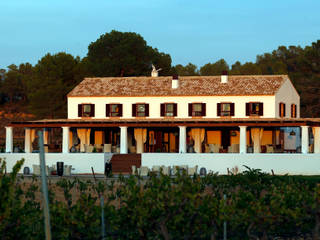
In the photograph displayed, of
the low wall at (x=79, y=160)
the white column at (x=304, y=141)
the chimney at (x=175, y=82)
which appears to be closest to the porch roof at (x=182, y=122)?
the white column at (x=304, y=141)

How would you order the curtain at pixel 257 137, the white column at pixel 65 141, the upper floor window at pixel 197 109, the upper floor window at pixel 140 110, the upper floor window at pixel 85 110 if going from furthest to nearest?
the upper floor window at pixel 85 110, the upper floor window at pixel 140 110, the upper floor window at pixel 197 109, the curtain at pixel 257 137, the white column at pixel 65 141

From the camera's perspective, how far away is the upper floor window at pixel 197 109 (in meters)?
45.6

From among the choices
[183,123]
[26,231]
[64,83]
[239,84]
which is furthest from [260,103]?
[26,231]

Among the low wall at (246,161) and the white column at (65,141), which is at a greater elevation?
the white column at (65,141)

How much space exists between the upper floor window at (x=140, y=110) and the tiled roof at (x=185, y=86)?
0.74 meters

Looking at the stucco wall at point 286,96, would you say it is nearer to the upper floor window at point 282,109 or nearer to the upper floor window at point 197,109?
the upper floor window at point 282,109

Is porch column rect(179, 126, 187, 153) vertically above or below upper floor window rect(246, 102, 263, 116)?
below

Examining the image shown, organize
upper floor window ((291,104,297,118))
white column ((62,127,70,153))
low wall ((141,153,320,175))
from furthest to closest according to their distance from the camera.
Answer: upper floor window ((291,104,297,118)) → white column ((62,127,70,153)) → low wall ((141,153,320,175))

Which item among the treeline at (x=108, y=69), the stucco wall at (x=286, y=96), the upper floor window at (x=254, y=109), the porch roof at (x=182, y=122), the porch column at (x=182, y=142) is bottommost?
the porch column at (x=182, y=142)

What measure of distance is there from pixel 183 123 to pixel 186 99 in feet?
13.8

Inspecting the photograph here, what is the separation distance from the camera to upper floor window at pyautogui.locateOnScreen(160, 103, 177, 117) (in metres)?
46.0

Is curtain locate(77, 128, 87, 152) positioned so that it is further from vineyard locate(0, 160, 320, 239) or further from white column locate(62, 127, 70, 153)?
vineyard locate(0, 160, 320, 239)

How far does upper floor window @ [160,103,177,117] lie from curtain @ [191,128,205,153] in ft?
6.63

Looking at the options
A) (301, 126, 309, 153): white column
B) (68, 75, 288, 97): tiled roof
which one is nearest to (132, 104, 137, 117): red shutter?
(68, 75, 288, 97): tiled roof
